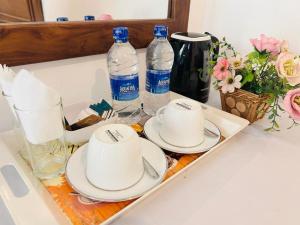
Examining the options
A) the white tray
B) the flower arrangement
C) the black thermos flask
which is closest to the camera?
the white tray

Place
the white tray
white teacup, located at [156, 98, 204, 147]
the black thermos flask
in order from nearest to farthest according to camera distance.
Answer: the white tray, white teacup, located at [156, 98, 204, 147], the black thermos flask

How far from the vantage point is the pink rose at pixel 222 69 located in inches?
26.0

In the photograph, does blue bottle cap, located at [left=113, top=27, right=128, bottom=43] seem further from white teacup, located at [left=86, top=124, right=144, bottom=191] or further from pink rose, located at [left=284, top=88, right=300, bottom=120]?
pink rose, located at [left=284, top=88, right=300, bottom=120]

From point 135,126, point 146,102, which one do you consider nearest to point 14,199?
point 135,126

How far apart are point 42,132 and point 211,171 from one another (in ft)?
1.18

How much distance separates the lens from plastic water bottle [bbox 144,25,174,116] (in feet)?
2.15

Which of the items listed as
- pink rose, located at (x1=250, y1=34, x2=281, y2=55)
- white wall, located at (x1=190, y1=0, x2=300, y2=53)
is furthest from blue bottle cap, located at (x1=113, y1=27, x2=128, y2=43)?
white wall, located at (x1=190, y1=0, x2=300, y2=53)

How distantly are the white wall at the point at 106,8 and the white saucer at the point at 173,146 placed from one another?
342 millimetres

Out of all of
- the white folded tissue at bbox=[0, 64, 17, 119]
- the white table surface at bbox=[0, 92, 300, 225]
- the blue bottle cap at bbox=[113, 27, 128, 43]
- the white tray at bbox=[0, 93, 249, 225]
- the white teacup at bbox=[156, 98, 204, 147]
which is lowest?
the white table surface at bbox=[0, 92, 300, 225]

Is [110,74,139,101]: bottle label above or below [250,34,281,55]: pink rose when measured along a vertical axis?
below

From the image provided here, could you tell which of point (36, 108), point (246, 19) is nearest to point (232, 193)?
point (36, 108)

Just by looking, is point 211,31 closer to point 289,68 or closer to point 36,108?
point 289,68

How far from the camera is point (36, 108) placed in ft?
1.26

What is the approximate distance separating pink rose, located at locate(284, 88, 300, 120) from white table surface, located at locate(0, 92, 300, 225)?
0.34 ft
